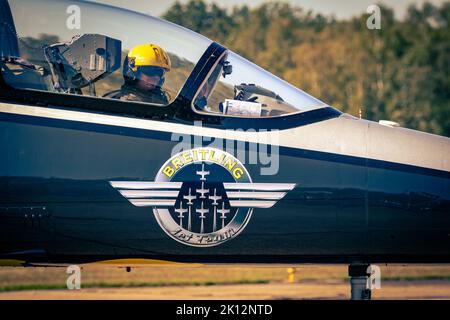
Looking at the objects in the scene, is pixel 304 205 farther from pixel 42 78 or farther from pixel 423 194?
pixel 42 78

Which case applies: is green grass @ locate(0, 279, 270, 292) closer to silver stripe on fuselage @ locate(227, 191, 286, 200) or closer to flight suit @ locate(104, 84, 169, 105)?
flight suit @ locate(104, 84, 169, 105)

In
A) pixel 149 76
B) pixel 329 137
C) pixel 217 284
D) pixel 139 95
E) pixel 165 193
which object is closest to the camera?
pixel 165 193

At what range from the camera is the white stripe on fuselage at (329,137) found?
23.1 feet

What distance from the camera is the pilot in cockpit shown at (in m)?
7.28

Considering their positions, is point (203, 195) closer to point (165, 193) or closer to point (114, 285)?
point (165, 193)

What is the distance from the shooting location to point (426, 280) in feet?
46.8

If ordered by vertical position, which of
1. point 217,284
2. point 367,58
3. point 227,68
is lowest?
point 217,284

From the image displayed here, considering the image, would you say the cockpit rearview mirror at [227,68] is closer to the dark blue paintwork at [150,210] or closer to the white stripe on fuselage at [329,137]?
the white stripe on fuselage at [329,137]

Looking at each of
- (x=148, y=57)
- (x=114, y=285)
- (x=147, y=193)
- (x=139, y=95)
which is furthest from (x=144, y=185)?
(x=114, y=285)

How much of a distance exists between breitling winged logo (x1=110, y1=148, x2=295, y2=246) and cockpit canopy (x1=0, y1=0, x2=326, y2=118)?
0.54 metres

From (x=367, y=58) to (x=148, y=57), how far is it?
4130 centimetres

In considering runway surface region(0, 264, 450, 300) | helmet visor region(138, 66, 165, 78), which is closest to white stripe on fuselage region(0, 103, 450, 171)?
helmet visor region(138, 66, 165, 78)

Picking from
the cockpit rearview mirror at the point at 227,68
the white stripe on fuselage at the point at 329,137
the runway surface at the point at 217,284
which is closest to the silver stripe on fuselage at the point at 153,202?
the white stripe on fuselage at the point at 329,137

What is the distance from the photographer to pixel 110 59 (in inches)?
298
